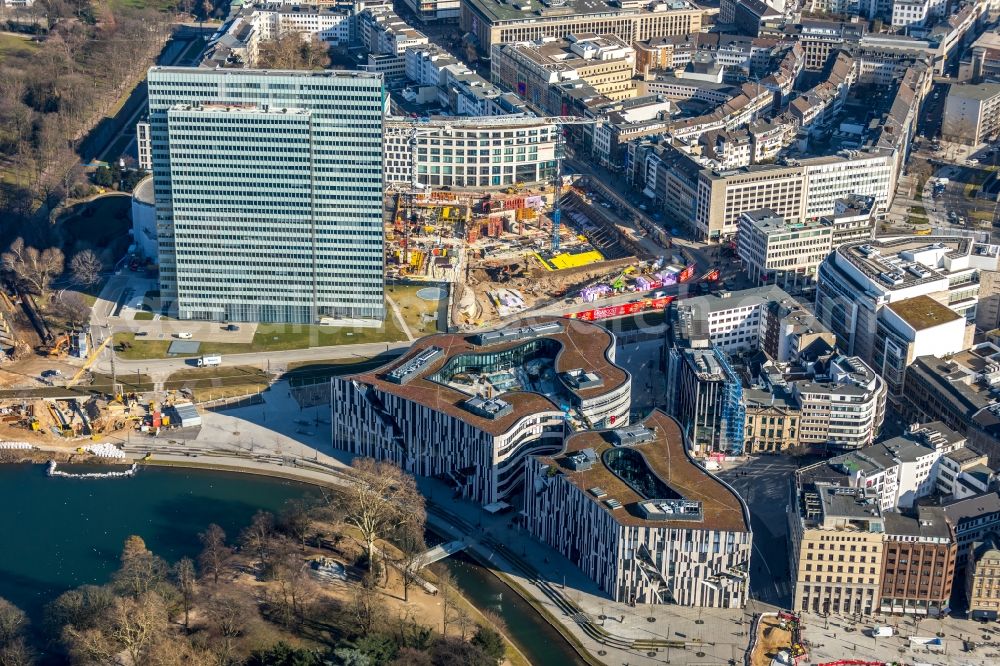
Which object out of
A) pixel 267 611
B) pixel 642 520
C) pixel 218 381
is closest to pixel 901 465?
pixel 642 520

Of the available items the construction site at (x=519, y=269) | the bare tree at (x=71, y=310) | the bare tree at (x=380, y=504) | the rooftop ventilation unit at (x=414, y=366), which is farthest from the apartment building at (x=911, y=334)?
the bare tree at (x=71, y=310)

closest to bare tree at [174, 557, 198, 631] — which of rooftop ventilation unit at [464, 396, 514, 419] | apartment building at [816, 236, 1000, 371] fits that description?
rooftop ventilation unit at [464, 396, 514, 419]

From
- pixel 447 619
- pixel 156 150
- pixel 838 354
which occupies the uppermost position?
pixel 156 150

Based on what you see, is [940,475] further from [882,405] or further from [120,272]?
[120,272]

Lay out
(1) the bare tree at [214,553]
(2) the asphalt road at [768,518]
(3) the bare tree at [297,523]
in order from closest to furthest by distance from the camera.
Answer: (1) the bare tree at [214,553] → (2) the asphalt road at [768,518] → (3) the bare tree at [297,523]

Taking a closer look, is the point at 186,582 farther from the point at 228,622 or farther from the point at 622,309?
the point at 622,309

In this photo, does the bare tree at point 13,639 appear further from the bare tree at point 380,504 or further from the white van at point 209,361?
the white van at point 209,361

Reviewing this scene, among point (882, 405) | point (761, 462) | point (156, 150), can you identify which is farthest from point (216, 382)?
point (882, 405)
